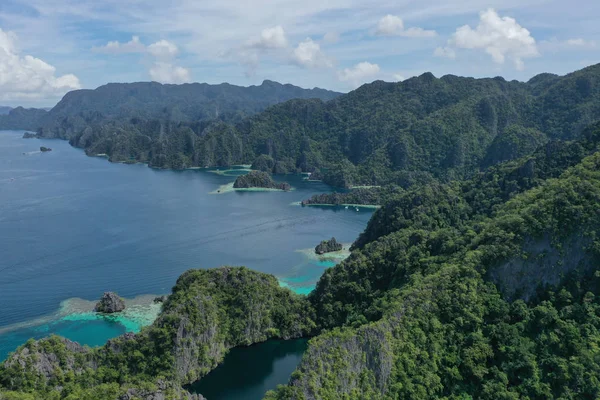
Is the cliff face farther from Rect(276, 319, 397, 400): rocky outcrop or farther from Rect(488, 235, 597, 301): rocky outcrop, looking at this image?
Rect(488, 235, 597, 301): rocky outcrop

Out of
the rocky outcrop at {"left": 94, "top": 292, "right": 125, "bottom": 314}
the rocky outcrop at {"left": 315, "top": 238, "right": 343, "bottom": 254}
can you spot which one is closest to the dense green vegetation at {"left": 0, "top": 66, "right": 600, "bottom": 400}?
the rocky outcrop at {"left": 315, "top": 238, "right": 343, "bottom": 254}

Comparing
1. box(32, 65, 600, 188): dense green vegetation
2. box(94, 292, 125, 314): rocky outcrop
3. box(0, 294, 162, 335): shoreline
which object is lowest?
box(0, 294, 162, 335): shoreline

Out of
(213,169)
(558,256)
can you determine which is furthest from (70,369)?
(213,169)

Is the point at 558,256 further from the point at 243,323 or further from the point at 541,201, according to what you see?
the point at 243,323

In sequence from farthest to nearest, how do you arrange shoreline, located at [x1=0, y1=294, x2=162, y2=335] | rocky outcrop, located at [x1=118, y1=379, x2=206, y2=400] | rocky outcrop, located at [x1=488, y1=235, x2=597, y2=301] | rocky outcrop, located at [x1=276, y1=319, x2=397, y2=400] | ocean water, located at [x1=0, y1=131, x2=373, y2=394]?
ocean water, located at [x1=0, y1=131, x2=373, y2=394] → shoreline, located at [x1=0, y1=294, x2=162, y2=335] → rocky outcrop, located at [x1=488, y1=235, x2=597, y2=301] → rocky outcrop, located at [x1=118, y1=379, x2=206, y2=400] → rocky outcrop, located at [x1=276, y1=319, x2=397, y2=400]

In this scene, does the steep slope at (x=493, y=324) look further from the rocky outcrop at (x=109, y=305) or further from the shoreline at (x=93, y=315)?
the rocky outcrop at (x=109, y=305)

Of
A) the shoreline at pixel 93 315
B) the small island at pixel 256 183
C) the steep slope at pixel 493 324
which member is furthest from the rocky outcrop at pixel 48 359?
the small island at pixel 256 183

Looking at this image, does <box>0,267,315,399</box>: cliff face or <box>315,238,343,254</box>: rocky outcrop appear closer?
<box>0,267,315,399</box>: cliff face

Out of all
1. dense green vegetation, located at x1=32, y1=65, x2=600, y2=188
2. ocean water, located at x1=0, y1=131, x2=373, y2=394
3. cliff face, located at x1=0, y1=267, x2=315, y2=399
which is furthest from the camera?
dense green vegetation, located at x1=32, y1=65, x2=600, y2=188
